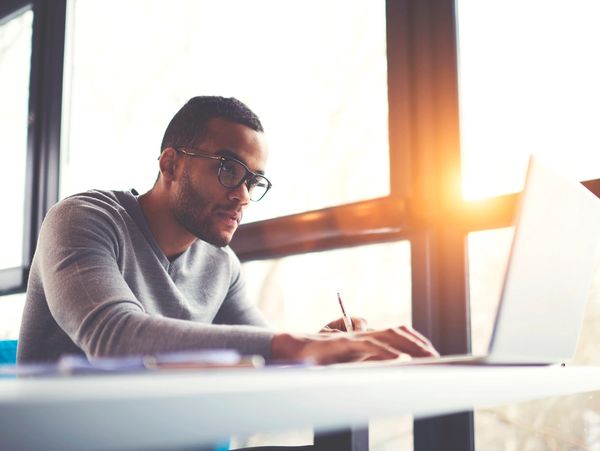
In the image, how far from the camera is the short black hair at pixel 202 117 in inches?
66.1

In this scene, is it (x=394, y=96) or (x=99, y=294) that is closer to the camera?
(x=99, y=294)

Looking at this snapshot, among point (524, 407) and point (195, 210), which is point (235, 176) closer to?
point (195, 210)

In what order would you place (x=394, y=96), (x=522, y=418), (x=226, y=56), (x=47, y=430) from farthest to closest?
(x=226, y=56)
(x=394, y=96)
(x=522, y=418)
(x=47, y=430)

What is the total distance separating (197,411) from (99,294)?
80 centimetres

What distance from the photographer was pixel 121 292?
1.16 meters

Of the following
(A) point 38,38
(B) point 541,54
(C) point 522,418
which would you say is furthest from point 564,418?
(A) point 38,38

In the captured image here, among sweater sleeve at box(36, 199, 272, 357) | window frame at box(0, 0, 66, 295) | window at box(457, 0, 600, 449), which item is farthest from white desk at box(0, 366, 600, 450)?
window frame at box(0, 0, 66, 295)

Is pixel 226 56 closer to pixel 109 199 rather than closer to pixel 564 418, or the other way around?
pixel 109 199

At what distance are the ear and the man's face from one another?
1.2 inches

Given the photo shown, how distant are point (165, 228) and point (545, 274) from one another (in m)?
1.03

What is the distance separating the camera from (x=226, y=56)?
245 cm

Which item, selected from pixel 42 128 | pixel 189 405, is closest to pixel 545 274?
pixel 189 405

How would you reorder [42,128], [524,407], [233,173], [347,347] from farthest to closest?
1. [42,128]
2. [524,407]
3. [233,173]
4. [347,347]

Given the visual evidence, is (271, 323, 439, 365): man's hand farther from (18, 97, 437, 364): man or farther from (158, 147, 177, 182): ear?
(158, 147, 177, 182): ear
